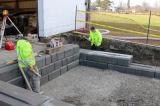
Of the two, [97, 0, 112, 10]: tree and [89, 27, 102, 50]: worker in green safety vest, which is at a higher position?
[97, 0, 112, 10]: tree

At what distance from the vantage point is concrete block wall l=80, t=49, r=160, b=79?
27.6 ft

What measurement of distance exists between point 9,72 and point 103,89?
266cm

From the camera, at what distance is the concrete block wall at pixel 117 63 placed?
8.42m

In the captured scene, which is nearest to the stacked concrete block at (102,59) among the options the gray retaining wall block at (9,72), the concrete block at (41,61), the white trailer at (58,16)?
the concrete block at (41,61)

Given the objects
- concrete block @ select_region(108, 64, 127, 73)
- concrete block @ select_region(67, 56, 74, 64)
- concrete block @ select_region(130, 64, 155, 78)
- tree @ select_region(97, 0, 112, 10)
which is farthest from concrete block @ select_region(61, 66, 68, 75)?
tree @ select_region(97, 0, 112, 10)

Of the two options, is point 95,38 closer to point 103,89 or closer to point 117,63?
point 117,63

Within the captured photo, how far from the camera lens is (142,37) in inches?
494

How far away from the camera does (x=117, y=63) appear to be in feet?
28.8

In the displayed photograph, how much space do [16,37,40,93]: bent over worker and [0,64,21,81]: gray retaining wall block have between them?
0.63 ft

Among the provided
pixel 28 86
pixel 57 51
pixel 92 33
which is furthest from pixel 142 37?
pixel 28 86

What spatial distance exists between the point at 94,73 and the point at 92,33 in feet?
8.52

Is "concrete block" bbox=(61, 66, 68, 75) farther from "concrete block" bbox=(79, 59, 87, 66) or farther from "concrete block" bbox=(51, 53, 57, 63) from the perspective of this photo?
"concrete block" bbox=(79, 59, 87, 66)

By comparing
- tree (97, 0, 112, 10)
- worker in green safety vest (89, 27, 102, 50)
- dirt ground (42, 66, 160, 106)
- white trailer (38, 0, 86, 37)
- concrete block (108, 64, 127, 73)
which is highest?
tree (97, 0, 112, 10)

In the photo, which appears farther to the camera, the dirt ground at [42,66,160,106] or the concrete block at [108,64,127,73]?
the concrete block at [108,64,127,73]
